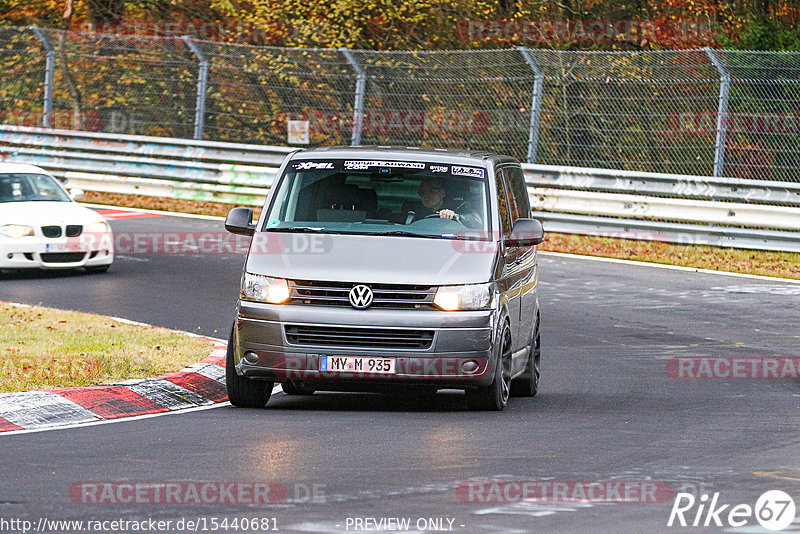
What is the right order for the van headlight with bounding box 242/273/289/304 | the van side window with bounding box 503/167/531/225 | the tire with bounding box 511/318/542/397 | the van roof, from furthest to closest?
the van side window with bounding box 503/167/531/225 < the tire with bounding box 511/318/542/397 < the van roof < the van headlight with bounding box 242/273/289/304

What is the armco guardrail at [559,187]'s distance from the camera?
2125cm

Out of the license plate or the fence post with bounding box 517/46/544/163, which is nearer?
the license plate

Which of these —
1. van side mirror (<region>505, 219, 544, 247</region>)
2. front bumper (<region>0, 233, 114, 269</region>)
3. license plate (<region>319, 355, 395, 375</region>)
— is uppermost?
van side mirror (<region>505, 219, 544, 247</region>)

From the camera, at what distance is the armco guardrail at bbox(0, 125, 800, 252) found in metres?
21.2

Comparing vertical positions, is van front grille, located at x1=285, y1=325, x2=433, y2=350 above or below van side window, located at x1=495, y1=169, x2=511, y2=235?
below

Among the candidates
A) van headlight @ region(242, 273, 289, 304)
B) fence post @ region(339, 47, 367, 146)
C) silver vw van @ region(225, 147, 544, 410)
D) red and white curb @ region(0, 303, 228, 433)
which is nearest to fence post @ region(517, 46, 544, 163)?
fence post @ region(339, 47, 367, 146)

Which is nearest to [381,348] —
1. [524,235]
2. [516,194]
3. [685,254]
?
[524,235]

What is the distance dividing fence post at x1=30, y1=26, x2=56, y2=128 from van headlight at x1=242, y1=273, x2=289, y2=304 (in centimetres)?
1932

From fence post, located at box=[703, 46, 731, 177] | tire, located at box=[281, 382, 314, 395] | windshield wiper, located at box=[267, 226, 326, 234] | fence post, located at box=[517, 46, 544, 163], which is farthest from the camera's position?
fence post, located at box=[517, 46, 544, 163]

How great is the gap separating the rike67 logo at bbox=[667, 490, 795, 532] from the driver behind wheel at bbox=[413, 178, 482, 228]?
12.6 feet

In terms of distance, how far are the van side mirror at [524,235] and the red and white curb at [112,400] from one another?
7.57ft

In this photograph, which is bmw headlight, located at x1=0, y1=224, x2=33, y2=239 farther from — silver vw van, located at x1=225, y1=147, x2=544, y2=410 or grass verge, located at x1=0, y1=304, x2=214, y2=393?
silver vw van, located at x1=225, y1=147, x2=544, y2=410

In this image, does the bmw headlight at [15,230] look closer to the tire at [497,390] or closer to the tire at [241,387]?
the tire at [241,387]

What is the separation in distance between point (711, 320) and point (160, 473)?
9.20 meters
